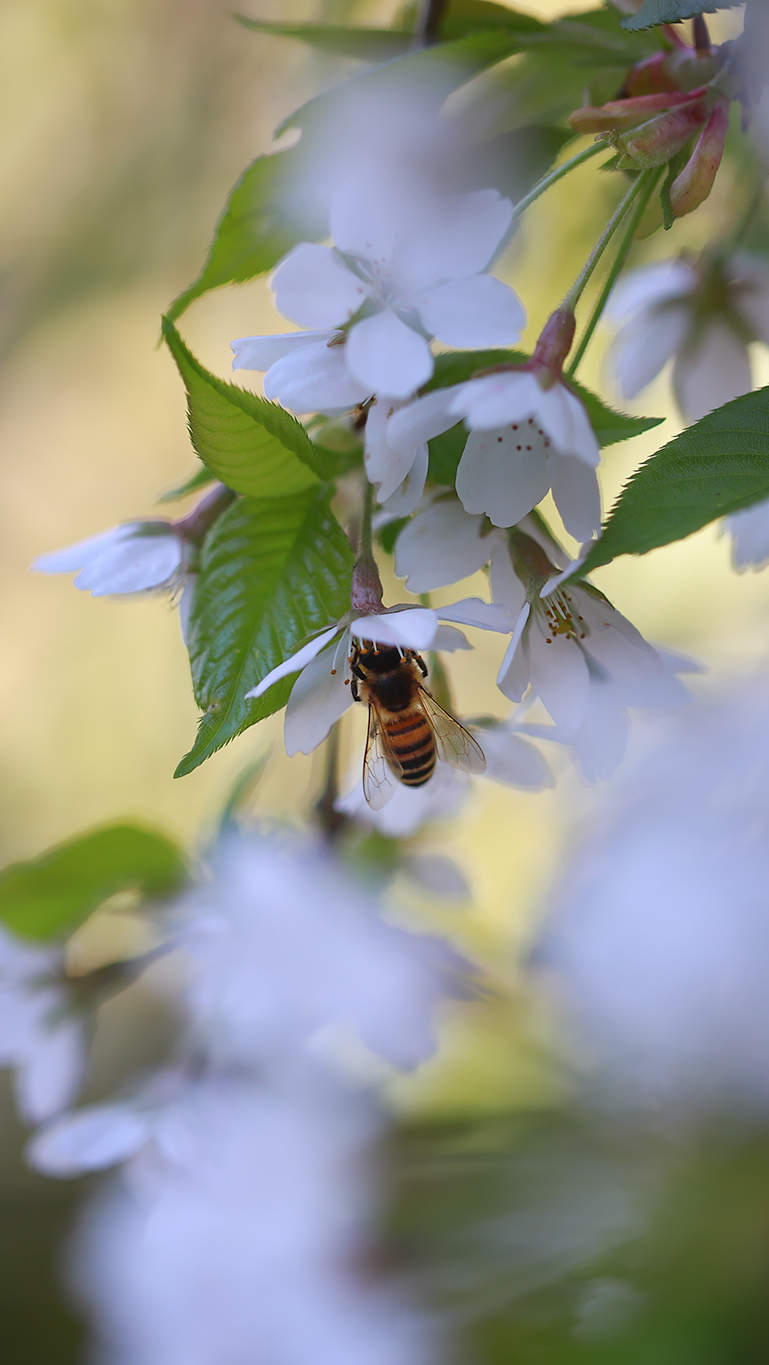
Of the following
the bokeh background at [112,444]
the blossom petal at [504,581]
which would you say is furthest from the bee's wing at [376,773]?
the bokeh background at [112,444]

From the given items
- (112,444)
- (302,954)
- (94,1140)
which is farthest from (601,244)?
(112,444)

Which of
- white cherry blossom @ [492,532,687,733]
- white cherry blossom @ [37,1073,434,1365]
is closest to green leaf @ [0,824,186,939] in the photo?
white cherry blossom @ [37,1073,434,1365]

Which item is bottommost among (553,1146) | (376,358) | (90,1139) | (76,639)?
(553,1146)

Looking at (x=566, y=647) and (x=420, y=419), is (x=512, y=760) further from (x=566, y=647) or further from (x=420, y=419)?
(x=420, y=419)

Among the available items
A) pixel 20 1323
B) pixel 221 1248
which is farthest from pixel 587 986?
pixel 20 1323

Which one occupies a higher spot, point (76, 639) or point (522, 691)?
point (76, 639)

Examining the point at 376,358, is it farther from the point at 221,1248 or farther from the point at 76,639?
the point at 76,639

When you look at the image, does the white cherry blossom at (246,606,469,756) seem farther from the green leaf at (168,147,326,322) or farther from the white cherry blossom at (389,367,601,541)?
the green leaf at (168,147,326,322)
